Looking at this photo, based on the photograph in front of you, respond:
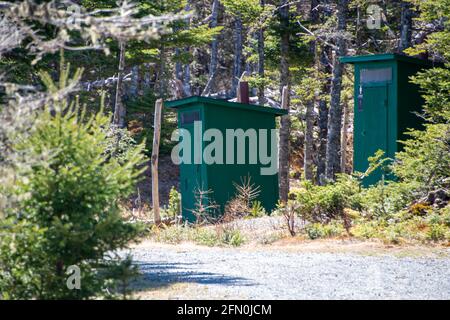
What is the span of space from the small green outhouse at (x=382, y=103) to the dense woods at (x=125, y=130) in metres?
0.46

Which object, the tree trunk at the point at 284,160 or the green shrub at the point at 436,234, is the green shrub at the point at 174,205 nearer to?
the tree trunk at the point at 284,160

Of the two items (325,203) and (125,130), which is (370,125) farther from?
(125,130)

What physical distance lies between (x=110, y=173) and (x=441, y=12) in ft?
37.3

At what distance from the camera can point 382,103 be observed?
19.1 meters

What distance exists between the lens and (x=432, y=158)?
16.1 meters

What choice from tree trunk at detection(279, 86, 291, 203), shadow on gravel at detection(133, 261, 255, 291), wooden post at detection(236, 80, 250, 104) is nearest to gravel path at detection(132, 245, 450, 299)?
shadow on gravel at detection(133, 261, 255, 291)

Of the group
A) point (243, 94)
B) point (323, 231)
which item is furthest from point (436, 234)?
point (243, 94)

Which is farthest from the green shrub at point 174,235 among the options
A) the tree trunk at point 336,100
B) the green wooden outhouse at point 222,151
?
the tree trunk at point 336,100

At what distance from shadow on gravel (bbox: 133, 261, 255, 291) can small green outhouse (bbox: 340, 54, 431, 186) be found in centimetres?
798

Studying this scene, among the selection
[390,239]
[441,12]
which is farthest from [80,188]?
[441,12]

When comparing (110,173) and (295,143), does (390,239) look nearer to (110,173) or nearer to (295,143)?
(110,173)

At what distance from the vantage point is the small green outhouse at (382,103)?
1891 centimetres

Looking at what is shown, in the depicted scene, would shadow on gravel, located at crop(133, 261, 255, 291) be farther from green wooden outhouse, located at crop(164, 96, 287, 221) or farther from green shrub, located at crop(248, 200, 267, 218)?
green wooden outhouse, located at crop(164, 96, 287, 221)

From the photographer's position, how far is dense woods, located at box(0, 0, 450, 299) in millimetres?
7523
